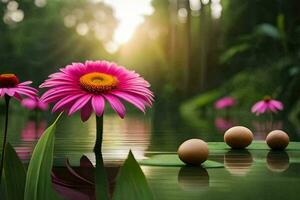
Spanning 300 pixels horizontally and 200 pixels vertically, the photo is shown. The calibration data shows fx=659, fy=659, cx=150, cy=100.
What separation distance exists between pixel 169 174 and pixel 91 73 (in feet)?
2.33

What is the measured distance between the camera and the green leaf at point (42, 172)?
30.6 inches

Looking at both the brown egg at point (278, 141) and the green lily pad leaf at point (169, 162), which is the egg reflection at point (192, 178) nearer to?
the green lily pad leaf at point (169, 162)

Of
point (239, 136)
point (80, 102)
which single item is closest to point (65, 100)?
point (80, 102)

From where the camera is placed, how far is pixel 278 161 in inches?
81.6

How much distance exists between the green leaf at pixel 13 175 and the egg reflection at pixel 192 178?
2.24 feet

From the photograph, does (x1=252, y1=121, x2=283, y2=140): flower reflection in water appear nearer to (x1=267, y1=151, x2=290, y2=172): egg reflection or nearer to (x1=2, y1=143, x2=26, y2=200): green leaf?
(x1=267, y1=151, x2=290, y2=172): egg reflection

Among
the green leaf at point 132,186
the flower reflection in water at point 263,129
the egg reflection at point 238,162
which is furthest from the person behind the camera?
the flower reflection in water at point 263,129

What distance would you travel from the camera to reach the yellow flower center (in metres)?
1.00

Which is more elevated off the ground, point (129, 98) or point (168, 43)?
point (168, 43)

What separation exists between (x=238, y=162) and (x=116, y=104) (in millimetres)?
1118

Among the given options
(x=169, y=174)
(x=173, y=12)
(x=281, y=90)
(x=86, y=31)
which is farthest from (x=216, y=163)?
(x=86, y=31)

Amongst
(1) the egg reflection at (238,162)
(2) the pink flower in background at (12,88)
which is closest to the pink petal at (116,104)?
(2) the pink flower in background at (12,88)

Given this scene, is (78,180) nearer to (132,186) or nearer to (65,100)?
(65,100)

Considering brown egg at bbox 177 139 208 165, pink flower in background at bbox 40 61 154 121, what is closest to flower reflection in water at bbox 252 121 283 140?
brown egg at bbox 177 139 208 165
